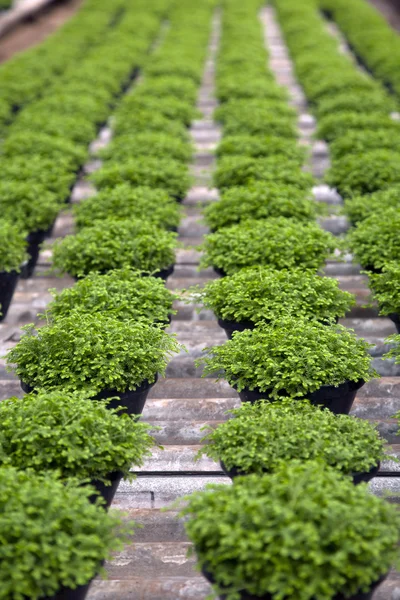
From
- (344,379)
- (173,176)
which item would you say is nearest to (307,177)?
(173,176)

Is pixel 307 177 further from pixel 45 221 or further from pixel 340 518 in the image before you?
pixel 340 518

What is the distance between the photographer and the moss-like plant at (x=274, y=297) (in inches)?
211

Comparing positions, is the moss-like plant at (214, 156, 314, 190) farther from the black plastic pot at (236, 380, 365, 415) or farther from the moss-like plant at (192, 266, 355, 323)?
the black plastic pot at (236, 380, 365, 415)

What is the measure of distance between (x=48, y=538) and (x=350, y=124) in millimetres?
7696

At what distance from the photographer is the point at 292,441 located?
3953 mm

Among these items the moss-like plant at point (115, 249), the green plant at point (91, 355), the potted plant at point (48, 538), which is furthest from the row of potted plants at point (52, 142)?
the potted plant at point (48, 538)

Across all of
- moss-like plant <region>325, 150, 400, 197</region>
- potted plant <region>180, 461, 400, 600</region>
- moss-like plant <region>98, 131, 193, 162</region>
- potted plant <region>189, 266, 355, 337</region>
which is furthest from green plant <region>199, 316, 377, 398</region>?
moss-like plant <region>98, 131, 193, 162</region>

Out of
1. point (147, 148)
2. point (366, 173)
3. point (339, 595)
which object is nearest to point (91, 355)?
point (339, 595)

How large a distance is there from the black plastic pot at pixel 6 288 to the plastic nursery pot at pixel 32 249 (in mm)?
745

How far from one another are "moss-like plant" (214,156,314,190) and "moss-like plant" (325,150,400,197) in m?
0.39

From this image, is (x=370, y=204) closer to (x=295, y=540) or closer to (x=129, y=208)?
(x=129, y=208)

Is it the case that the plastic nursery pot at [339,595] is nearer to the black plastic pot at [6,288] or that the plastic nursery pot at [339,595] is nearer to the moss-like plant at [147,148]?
the black plastic pot at [6,288]

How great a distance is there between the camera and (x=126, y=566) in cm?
412

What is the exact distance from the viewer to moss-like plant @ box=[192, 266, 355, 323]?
536 centimetres
